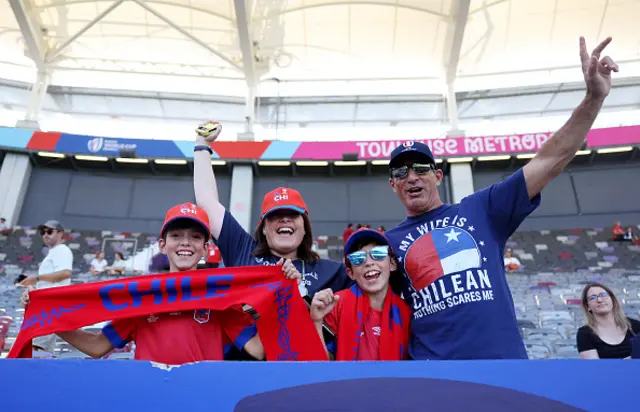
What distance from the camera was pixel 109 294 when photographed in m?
1.82

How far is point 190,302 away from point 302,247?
0.68 metres

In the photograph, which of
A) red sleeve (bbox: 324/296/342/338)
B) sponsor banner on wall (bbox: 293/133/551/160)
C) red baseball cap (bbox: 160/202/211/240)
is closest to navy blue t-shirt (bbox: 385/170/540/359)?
red sleeve (bbox: 324/296/342/338)

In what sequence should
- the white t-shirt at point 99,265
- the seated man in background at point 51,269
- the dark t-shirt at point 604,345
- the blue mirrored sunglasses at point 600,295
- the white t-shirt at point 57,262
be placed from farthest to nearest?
the white t-shirt at point 99,265, the white t-shirt at point 57,262, the seated man in background at point 51,269, the blue mirrored sunglasses at point 600,295, the dark t-shirt at point 604,345

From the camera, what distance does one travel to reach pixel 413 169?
2027mm

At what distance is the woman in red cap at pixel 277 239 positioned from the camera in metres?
2.13

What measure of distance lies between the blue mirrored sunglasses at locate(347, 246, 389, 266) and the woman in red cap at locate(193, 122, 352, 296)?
0.81 feet

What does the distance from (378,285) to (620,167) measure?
613 inches

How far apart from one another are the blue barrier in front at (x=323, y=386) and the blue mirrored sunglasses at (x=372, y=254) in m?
0.83

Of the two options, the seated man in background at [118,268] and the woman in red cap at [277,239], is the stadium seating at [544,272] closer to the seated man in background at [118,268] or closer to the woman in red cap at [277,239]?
the seated man in background at [118,268]

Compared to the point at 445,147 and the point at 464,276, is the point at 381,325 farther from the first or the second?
the point at 445,147

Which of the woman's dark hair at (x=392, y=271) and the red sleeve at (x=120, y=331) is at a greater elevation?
the woman's dark hair at (x=392, y=271)

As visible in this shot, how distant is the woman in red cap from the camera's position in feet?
7.00

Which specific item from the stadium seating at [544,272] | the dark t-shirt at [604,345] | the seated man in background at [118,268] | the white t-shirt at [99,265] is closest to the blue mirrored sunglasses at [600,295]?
the dark t-shirt at [604,345]

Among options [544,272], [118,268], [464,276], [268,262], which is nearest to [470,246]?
[464,276]
